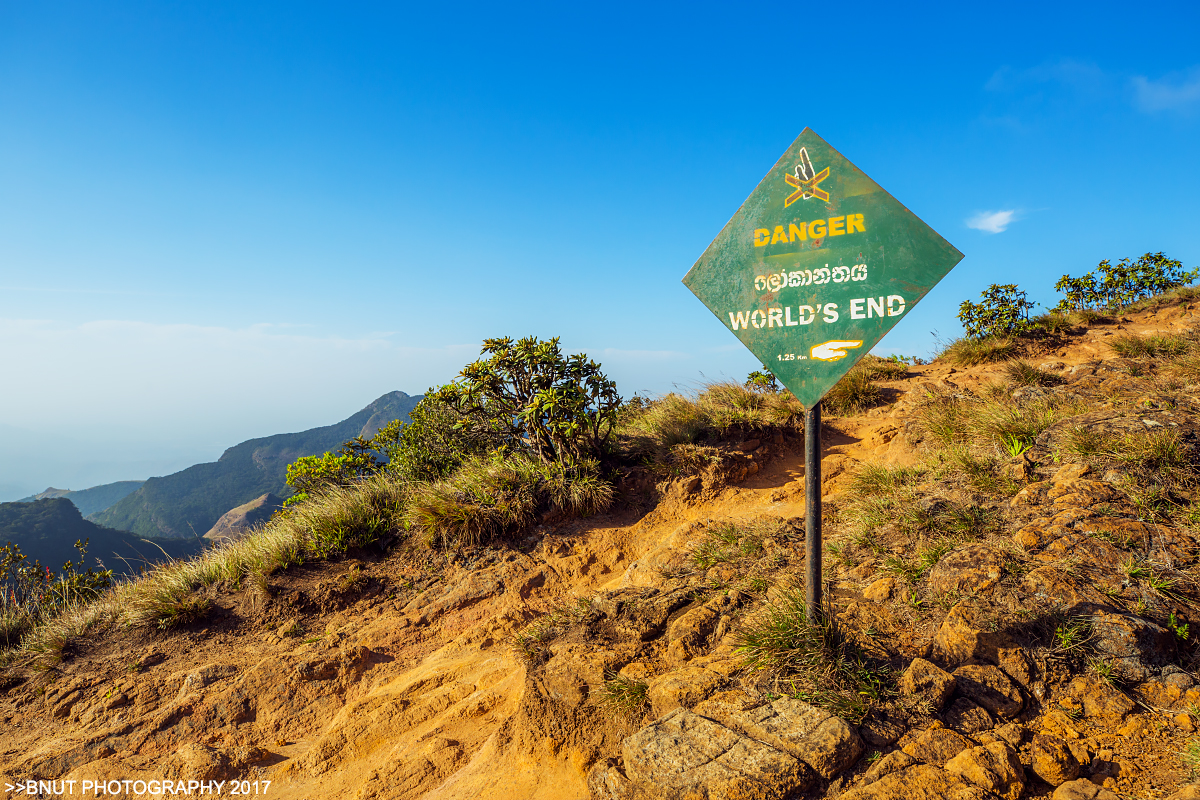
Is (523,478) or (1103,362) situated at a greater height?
(1103,362)

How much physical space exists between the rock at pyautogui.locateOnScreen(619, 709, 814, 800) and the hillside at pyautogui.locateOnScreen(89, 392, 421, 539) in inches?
2377

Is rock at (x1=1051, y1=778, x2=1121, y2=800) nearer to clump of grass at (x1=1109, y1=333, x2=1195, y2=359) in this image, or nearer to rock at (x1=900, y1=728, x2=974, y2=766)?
rock at (x1=900, y1=728, x2=974, y2=766)

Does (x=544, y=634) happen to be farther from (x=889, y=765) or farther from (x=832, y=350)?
(x=832, y=350)

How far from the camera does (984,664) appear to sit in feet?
9.73

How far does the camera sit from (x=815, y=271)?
2.87 metres

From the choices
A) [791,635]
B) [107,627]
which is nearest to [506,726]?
[791,635]

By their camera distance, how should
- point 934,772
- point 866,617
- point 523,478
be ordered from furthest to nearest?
point 523,478, point 866,617, point 934,772

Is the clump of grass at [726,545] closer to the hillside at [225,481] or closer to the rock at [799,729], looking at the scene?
the rock at [799,729]

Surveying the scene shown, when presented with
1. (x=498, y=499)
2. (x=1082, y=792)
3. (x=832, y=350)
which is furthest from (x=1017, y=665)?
(x=498, y=499)

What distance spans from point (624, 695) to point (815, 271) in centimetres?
253

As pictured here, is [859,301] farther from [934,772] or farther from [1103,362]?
[1103,362]

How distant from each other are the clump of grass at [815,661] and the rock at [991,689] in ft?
1.22

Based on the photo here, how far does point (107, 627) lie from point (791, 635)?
7237mm

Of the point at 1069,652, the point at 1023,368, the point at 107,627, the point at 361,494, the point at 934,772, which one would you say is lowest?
the point at 107,627
